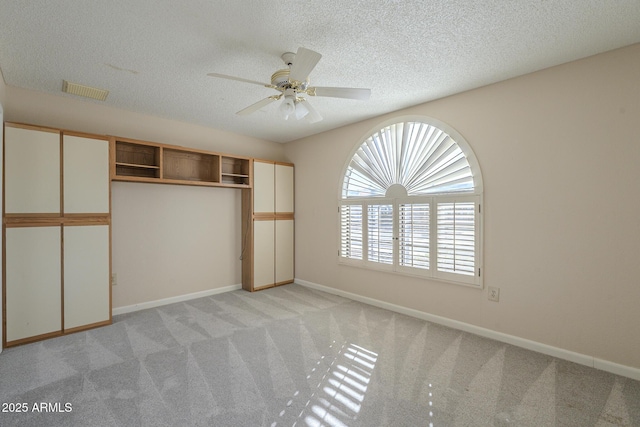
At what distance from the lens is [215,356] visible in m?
2.59

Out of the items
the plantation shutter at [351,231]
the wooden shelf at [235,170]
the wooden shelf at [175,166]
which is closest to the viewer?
the wooden shelf at [175,166]

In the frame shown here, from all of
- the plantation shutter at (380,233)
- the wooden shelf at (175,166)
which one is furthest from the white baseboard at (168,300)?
the plantation shutter at (380,233)

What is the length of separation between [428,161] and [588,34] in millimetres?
1627

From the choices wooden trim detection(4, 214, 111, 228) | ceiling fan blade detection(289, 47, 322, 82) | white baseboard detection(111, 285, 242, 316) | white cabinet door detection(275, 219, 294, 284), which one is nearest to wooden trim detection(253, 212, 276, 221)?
white cabinet door detection(275, 219, 294, 284)

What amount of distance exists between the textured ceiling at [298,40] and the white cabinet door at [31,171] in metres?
0.57

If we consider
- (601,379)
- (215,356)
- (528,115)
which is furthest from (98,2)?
(601,379)

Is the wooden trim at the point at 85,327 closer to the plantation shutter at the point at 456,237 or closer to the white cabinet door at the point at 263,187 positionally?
the white cabinet door at the point at 263,187

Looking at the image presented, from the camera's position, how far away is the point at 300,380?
224cm

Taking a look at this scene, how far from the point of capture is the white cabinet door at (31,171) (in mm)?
2773

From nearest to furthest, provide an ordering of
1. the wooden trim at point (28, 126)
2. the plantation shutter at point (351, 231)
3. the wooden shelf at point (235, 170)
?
the wooden trim at point (28, 126)
the plantation shutter at point (351, 231)
the wooden shelf at point (235, 170)

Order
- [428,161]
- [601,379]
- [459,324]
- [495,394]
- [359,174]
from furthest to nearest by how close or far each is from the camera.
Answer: [359,174] < [428,161] < [459,324] < [601,379] < [495,394]

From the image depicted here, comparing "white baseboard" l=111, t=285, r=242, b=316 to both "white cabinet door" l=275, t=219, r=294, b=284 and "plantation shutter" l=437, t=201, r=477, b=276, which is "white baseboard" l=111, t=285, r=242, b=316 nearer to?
"white cabinet door" l=275, t=219, r=294, b=284

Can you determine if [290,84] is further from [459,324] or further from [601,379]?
[601,379]

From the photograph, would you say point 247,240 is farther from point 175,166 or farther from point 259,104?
point 259,104
